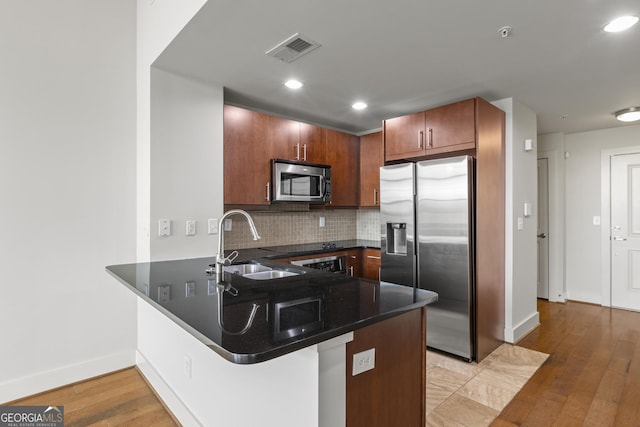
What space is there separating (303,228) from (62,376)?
2594 millimetres

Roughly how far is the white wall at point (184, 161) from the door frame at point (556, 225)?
174 inches

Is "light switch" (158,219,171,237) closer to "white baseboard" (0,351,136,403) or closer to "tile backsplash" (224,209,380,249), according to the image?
"tile backsplash" (224,209,380,249)

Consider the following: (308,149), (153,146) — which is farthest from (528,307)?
(153,146)

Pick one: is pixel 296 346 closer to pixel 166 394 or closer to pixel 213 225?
pixel 166 394

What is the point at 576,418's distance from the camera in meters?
2.06

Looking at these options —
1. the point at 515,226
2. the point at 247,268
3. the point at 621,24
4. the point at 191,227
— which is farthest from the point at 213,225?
the point at 621,24

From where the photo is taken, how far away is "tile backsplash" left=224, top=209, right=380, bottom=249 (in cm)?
356

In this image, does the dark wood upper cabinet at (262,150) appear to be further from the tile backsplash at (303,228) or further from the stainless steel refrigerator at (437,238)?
the stainless steel refrigerator at (437,238)

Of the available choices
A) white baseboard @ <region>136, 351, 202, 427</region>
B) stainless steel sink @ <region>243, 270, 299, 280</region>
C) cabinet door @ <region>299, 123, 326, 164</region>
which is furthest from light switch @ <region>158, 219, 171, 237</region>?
cabinet door @ <region>299, 123, 326, 164</region>

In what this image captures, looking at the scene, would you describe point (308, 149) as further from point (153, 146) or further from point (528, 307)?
point (528, 307)

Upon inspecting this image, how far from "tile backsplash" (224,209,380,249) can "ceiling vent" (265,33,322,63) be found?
1714mm

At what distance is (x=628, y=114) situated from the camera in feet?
11.7

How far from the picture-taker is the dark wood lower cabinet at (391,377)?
1234mm

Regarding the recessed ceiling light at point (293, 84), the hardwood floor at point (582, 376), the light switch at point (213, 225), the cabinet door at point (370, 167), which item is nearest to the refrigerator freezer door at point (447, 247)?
the hardwood floor at point (582, 376)
